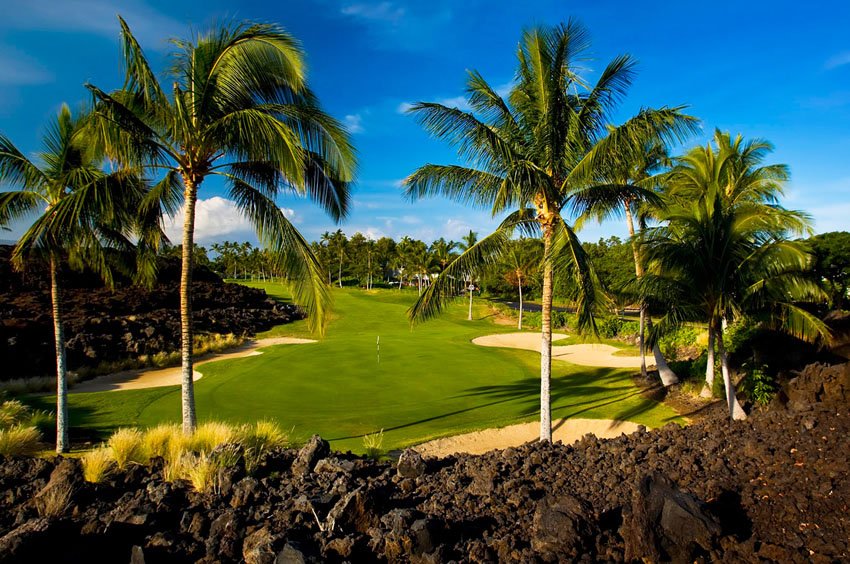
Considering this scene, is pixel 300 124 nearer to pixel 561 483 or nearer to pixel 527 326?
pixel 561 483

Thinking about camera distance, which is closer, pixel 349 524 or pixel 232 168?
pixel 349 524

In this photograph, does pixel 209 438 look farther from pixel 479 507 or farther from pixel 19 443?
pixel 479 507

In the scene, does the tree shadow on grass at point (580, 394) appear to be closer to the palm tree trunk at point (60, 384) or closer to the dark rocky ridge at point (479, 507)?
the dark rocky ridge at point (479, 507)

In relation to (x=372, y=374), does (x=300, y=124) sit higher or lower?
higher

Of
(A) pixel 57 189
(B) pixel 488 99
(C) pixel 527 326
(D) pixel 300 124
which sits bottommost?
(C) pixel 527 326

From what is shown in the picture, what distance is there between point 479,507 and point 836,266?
23.9m

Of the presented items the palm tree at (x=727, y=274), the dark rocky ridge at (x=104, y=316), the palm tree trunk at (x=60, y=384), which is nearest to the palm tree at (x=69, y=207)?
the palm tree trunk at (x=60, y=384)

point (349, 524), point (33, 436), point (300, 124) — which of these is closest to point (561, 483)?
point (349, 524)

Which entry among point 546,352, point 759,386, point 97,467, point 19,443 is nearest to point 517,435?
point 546,352

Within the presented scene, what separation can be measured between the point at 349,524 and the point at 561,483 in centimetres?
292

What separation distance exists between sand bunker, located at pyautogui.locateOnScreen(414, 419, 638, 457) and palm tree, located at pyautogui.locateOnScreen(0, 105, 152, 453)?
8.13 metres

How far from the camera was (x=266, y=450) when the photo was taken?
758 centimetres

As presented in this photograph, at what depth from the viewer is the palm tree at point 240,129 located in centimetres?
795

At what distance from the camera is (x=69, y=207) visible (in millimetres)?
7793
